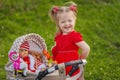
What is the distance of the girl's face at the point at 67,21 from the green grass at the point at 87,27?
2789 mm

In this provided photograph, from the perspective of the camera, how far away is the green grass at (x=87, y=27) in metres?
10.5

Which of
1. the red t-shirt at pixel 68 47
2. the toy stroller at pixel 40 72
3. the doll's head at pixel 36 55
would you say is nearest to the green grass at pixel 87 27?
the doll's head at pixel 36 55

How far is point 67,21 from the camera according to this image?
7043 mm

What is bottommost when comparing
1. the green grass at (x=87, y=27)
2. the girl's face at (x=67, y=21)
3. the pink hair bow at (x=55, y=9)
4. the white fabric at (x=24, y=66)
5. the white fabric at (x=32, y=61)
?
the green grass at (x=87, y=27)

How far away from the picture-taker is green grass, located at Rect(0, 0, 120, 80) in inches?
413

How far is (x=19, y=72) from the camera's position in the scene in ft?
21.8

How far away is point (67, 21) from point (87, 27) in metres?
6.81

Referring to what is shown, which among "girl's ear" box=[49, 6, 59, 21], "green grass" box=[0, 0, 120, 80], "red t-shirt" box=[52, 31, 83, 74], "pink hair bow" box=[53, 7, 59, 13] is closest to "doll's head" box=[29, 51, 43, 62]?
"red t-shirt" box=[52, 31, 83, 74]

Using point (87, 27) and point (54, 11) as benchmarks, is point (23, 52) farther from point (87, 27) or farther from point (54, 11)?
point (87, 27)

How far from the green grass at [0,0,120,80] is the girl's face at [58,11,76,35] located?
110 inches

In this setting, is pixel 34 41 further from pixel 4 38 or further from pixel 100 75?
pixel 4 38

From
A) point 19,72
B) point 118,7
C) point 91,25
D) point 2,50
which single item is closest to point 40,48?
point 19,72

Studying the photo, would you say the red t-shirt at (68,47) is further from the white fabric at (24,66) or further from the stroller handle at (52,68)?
the stroller handle at (52,68)

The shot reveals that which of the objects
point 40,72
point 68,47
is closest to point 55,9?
point 68,47
